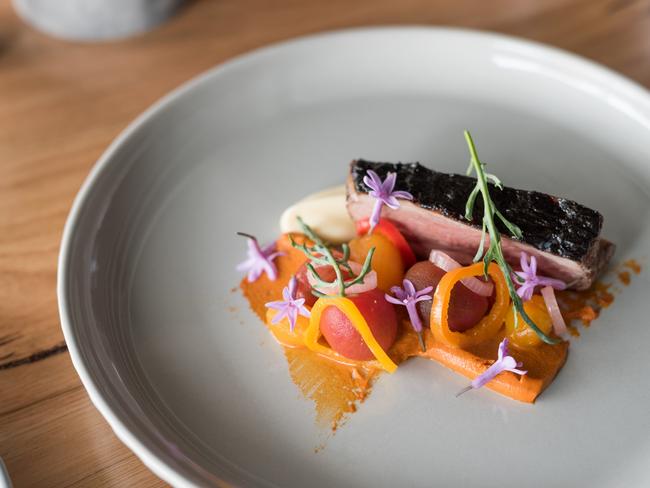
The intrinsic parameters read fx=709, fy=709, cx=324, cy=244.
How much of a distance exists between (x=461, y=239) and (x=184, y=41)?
1.59m

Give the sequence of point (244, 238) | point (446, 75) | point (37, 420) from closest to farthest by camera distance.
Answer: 1. point (37, 420)
2. point (244, 238)
3. point (446, 75)

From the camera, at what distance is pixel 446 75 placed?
2.55 m

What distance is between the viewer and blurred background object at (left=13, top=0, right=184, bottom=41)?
2855 mm

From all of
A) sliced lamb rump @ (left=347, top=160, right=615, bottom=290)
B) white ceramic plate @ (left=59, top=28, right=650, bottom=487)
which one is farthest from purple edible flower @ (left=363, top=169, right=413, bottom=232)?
white ceramic plate @ (left=59, top=28, right=650, bottom=487)

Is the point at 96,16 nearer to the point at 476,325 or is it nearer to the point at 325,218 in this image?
the point at 325,218

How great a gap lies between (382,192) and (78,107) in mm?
1390

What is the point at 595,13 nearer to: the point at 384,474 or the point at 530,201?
the point at 530,201

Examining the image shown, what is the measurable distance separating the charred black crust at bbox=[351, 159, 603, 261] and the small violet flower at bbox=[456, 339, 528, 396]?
299 millimetres

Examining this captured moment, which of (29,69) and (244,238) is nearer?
(244,238)

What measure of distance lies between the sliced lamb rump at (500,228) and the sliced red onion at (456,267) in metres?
0.09

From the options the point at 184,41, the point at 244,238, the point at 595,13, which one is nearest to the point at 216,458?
the point at 244,238

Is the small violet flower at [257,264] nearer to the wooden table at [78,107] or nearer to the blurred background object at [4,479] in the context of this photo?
the wooden table at [78,107]

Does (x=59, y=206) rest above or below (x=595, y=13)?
below

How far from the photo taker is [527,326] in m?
1.81
